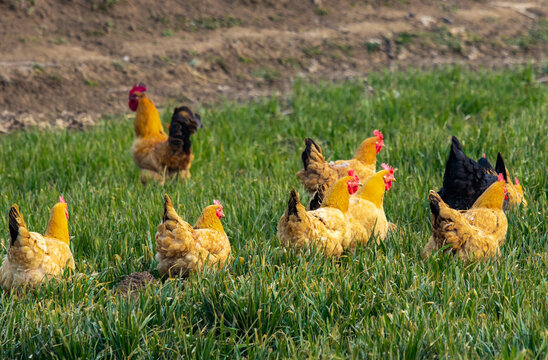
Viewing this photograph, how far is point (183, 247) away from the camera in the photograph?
11.8 feet

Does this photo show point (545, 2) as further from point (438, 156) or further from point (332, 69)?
point (438, 156)

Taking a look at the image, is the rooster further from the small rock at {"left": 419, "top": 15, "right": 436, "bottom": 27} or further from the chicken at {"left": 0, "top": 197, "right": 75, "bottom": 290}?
the small rock at {"left": 419, "top": 15, "right": 436, "bottom": 27}

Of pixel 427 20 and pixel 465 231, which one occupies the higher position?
pixel 427 20

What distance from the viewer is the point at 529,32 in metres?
11.1

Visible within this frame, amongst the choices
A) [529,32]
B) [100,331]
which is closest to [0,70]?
[100,331]

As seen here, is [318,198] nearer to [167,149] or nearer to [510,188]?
[510,188]

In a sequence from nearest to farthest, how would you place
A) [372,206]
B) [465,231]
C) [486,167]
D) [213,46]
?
[465,231] → [372,206] → [486,167] → [213,46]

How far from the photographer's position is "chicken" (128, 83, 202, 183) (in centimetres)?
574

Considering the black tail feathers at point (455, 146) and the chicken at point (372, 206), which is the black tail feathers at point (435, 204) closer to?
the chicken at point (372, 206)

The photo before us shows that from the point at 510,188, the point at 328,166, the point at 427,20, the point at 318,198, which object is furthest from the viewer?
the point at 427,20

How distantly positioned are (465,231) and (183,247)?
1692mm

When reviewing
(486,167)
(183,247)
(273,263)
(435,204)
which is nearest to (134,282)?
(183,247)

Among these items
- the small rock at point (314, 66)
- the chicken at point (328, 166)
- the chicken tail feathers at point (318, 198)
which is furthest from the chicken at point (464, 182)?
the small rock at point (314, 66)

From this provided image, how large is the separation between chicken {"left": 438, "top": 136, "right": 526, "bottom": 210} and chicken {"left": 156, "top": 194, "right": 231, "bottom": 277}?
179 centimetres
